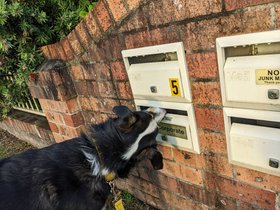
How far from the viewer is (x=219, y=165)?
184 cm

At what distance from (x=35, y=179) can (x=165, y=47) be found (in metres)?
1.44

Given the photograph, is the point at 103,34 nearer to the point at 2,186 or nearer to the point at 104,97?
the point at 104,97

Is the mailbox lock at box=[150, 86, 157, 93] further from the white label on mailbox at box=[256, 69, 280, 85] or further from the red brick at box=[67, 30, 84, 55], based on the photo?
the red brick at box=[67, 30, 84, 55]

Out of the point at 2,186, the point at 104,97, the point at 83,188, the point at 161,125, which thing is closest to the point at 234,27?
the point at 161,125

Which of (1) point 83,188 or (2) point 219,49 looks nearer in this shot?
(2) point 219,49

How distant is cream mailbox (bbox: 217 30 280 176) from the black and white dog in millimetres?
587

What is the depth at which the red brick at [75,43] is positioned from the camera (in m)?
2.40

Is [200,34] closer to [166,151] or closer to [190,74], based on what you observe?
[190,74]

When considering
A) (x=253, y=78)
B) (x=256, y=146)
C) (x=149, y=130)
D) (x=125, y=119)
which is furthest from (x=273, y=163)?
(x=125, y=119)

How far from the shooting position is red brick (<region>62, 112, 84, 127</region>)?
2889 mm

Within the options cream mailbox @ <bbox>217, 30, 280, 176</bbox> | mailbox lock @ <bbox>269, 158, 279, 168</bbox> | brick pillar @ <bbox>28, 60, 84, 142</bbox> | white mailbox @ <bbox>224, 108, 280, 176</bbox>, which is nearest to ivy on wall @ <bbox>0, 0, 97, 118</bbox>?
brick pillar @ <bbox>28, 60, 84, 142</bbox>

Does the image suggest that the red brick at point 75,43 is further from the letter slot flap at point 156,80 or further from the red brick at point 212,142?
the red brick at point 212,142

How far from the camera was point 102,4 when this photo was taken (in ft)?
6.57

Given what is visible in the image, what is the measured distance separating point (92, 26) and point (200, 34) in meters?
1.02
